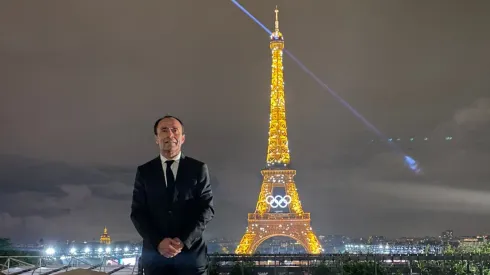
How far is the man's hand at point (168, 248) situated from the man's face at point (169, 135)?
687 millimetres

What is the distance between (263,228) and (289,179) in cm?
568

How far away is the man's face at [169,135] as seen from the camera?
344cm

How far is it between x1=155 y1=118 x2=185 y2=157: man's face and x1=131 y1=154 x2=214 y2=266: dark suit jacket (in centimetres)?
13

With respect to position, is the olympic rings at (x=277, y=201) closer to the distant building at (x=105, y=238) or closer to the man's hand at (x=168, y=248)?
the distant building at (x=105, y=238)

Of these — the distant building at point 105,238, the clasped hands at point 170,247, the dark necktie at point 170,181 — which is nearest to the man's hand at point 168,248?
the clasped hands at point 170,247

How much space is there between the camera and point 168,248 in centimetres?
312

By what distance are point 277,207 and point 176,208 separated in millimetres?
42577

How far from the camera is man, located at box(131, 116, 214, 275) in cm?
328

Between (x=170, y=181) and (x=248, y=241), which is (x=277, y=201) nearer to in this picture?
(x=248, y=241)

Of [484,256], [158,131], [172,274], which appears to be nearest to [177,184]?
[158,131]

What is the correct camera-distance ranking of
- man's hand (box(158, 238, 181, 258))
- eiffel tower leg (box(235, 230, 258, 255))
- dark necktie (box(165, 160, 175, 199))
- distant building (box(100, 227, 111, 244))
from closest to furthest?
man's hand (box(158, 238, 181, 258)) → dark necktie (box(165, 160, 175, 199)) → eiffel tower leg (box(235, 230, 258, 255)) → distant building (box(100, 227, 111, 244))

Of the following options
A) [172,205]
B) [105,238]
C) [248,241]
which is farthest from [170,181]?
[105,238]

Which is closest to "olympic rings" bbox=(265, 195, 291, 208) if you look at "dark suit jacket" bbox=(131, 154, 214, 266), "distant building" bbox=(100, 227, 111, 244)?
"distant building" bbox=(100, 227, 111, 244)

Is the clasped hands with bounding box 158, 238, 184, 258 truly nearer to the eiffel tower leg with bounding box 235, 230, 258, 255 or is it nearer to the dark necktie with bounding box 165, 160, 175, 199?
the dark necktie with bounding box 165, 160, 175, 199
